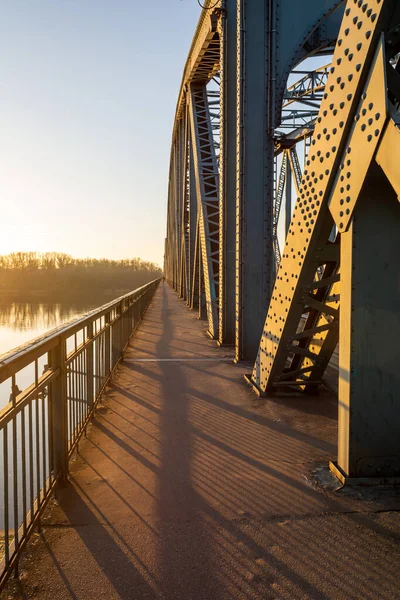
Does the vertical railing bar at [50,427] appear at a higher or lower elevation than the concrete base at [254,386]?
higher

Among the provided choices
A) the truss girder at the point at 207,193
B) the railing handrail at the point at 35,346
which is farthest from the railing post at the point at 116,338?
the truss girder at the point at 207,193

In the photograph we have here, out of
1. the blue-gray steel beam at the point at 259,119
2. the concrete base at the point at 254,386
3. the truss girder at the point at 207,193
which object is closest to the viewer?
the concrete base at the point at 254,386

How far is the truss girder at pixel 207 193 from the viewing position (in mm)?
11585

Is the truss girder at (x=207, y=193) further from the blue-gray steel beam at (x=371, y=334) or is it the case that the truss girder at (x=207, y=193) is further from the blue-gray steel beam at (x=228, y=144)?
the blue-gray steel beam at (x=371, y=334)

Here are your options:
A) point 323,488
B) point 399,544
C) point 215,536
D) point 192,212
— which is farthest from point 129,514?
point 192,212

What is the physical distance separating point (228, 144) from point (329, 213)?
5724mm

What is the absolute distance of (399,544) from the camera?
2633mm

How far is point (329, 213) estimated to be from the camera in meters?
3.83

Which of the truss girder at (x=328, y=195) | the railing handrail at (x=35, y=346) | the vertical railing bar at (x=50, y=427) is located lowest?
the vertical railing bar at (x=50, y=427)

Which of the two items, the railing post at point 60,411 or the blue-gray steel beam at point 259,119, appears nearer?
the railing post at point 60,411

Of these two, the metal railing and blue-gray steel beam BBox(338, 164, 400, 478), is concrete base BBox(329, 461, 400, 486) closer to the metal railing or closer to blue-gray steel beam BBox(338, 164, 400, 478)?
blue-gray steel beam BBox(338, 164, 400, 478)

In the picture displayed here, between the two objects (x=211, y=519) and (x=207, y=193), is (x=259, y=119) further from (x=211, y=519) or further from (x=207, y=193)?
(x=211, y=519)

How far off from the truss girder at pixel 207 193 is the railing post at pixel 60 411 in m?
7.50

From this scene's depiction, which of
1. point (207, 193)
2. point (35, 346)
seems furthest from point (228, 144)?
point (35, 346)
